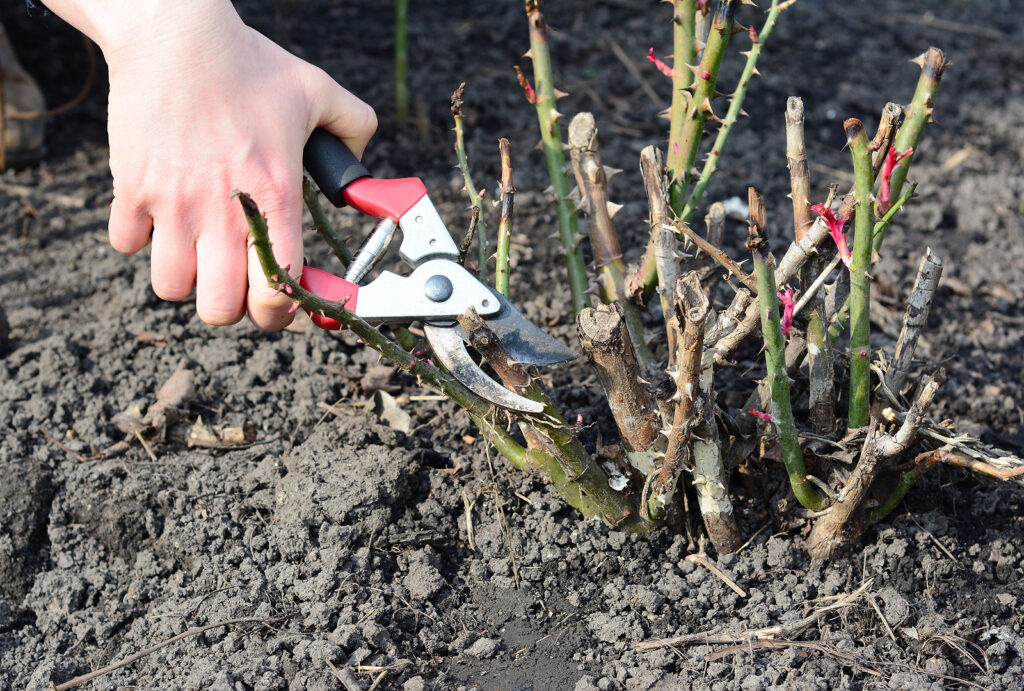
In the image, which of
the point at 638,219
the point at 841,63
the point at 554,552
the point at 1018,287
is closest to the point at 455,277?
the point at 554,552

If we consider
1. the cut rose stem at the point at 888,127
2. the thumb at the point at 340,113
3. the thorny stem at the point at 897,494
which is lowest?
the thorny stem at the point at 897,494

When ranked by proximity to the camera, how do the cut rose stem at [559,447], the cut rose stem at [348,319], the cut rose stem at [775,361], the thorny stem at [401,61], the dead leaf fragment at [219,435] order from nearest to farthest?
the cut rose stem at [348,319], the cut rose stem at [775,361], the cut rose stem at [559,447], the dead leaf fragment at [219,435], the thorny stem at [401,61]

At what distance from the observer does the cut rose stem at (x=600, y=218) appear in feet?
6.32

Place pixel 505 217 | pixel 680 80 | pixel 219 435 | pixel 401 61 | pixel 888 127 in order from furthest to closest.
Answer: pixel 401 61, pixel 219 435, pixel 680 80, pixel 505 217, pixel 888 127

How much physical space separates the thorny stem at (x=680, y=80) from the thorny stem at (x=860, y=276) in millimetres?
410

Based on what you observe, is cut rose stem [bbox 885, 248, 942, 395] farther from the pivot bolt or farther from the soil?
the pivot bolt

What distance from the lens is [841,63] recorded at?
3.93m

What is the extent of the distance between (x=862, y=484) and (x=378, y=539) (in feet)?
3.19

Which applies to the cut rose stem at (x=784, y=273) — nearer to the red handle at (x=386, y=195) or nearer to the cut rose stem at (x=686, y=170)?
the cut rose stem at (x=686, y=170)

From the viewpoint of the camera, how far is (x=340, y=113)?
180 centimetres

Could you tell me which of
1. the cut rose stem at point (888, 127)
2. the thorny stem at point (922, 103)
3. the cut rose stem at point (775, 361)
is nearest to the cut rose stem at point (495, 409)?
the cut rose stem at point (775, 361)

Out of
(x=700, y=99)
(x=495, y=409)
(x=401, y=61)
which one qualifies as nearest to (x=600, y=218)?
(x=700, y=99)

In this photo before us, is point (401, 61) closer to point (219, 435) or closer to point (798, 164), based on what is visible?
point (219, 435)

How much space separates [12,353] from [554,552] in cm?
156
